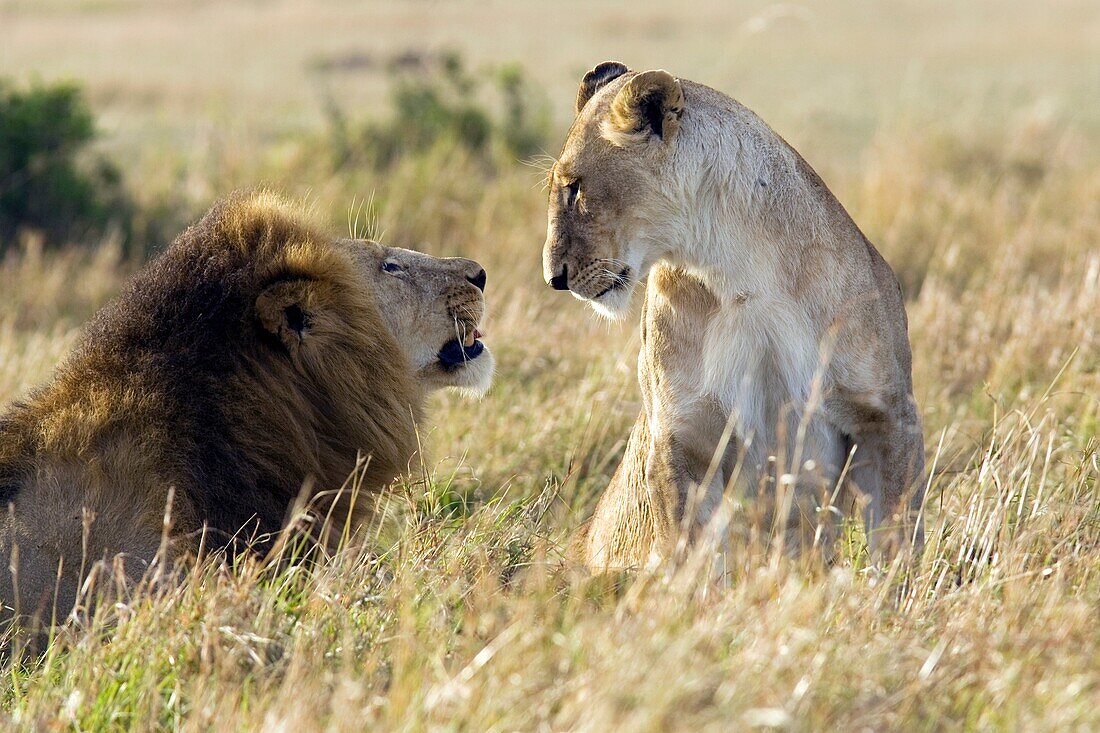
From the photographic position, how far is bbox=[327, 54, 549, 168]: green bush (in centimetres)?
1050

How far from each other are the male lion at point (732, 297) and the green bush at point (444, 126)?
6566 millimetres

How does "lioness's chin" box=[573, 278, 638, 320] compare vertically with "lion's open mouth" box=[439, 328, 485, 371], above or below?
above

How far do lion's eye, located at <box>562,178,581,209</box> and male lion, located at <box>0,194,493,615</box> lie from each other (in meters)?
0.63

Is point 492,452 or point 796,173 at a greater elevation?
point 796,173

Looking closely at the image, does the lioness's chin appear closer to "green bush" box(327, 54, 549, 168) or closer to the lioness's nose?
the lioness's nose

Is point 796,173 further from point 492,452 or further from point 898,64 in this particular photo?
Result: point 898,64

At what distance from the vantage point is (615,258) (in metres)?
3.76

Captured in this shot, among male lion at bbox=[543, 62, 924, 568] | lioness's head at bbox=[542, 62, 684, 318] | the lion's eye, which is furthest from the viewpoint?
the lion's eye

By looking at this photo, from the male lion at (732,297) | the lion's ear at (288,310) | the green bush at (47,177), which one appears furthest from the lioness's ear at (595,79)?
the green bush at (47,177)

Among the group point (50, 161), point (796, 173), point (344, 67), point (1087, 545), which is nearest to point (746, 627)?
point (1087, 545)

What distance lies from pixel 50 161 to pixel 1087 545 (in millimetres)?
7674

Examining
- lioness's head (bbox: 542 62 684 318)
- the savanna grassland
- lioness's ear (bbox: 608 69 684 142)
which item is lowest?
the savanna grassland

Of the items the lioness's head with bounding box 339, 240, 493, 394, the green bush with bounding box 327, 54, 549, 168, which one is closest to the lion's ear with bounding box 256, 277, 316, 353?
the lioness's head with bounding box 339, 240, 493, 394

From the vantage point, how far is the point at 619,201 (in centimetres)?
377
